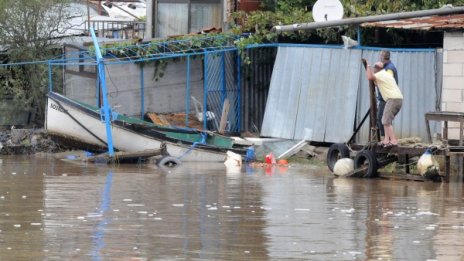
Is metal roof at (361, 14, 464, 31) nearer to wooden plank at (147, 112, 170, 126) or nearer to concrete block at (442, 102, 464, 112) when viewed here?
concrete block at (442, 102, 464, 112)

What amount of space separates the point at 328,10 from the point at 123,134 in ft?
15.7

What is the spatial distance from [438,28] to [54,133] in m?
8.30

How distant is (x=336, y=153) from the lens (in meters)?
19.1

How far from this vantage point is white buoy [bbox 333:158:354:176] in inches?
716

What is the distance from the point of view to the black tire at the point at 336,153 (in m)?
18.7

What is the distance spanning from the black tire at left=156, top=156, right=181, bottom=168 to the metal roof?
4442 mm

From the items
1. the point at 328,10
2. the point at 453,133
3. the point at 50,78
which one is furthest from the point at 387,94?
the point at 50,78

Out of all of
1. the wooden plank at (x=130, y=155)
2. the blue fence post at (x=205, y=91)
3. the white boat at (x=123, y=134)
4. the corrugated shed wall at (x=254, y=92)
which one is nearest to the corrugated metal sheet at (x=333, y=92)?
the white boat at (x=123, y=134)

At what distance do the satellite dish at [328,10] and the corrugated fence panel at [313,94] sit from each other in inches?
31.0

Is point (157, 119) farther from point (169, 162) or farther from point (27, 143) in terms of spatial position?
point (169, 162)

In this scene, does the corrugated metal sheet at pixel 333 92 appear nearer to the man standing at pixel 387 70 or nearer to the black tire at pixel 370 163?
the man standing at pixel 387 70

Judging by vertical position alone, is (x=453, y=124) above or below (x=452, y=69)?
below

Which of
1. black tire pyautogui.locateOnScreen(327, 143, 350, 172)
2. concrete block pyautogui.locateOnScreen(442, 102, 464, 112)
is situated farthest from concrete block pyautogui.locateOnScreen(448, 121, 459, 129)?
black tire pyautogui.locateOnScreen(327, 143, 350, 172)

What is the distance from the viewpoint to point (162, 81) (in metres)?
26.3
